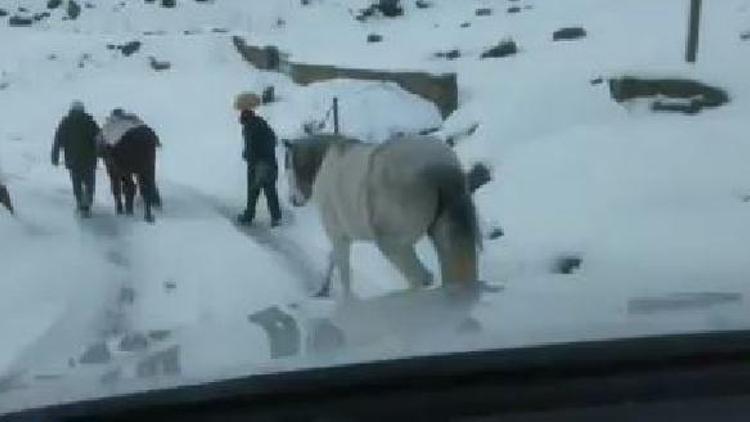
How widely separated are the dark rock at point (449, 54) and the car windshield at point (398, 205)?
85 millimetres

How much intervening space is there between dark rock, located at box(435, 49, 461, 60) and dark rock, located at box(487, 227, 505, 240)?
30.2 feet

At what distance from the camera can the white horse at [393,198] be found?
7762 mm

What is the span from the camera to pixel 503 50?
19719mm

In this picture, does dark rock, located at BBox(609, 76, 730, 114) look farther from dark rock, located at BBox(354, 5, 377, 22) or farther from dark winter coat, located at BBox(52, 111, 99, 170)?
dark rock, located at BBox(354, 5, 377, 22)

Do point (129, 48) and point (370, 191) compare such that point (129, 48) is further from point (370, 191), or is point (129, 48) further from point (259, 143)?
point (370, 191)

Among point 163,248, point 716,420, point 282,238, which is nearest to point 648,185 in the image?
point 282,238

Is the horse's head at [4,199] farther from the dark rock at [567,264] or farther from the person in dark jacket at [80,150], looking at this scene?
the dark rock at [567,264]

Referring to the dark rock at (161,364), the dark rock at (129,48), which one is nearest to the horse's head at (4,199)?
the dark rock at (161,364)

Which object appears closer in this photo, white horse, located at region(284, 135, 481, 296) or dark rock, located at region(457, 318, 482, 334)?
dark rock, located at region(457, 318, 482, 334)

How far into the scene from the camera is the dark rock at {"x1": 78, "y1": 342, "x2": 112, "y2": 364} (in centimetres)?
309

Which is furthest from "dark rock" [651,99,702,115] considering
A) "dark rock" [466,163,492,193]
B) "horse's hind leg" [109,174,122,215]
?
"horse's hind leg" [109,174,122,215]

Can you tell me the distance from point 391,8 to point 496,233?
18.6m

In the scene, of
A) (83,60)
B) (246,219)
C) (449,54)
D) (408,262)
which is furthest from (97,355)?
(83,60)

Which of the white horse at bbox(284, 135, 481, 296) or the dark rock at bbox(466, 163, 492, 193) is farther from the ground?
the white horse at bbox(284, 135, 481, 296)
